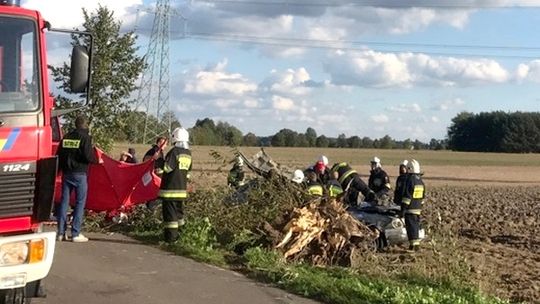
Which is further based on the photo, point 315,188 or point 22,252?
point 315,188

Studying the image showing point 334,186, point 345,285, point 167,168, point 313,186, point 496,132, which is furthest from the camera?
point 496,132

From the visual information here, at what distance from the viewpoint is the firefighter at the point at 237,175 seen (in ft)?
48.5

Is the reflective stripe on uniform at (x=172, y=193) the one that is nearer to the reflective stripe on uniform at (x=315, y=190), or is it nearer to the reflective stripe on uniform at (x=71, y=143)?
the reflective stripe on uniform at (x=71, y=143)

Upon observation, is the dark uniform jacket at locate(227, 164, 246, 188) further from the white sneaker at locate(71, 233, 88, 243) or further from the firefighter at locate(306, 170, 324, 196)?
the white sneaker at locate(71, 233, 88, 243)

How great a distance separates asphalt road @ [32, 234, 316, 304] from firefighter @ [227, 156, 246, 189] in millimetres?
3683

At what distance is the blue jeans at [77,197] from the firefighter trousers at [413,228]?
6.08 meters

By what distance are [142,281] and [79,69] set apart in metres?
2.91

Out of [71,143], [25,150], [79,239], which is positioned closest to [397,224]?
[79,239]

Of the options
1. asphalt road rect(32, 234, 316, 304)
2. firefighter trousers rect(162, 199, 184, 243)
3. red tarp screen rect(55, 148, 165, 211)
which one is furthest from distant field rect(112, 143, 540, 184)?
asphalt road rect(32, 234, 316, 304)

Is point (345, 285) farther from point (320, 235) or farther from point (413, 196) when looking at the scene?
point (413, 196)

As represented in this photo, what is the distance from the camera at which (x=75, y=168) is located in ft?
38.7

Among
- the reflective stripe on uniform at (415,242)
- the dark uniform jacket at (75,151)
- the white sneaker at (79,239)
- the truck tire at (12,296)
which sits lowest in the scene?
the reflective stripe on uniform at (415,242)

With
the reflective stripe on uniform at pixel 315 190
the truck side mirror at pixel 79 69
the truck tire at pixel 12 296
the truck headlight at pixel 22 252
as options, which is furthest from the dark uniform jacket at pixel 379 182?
the truck headlight at pixel 22 252

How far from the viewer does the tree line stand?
389 feet
